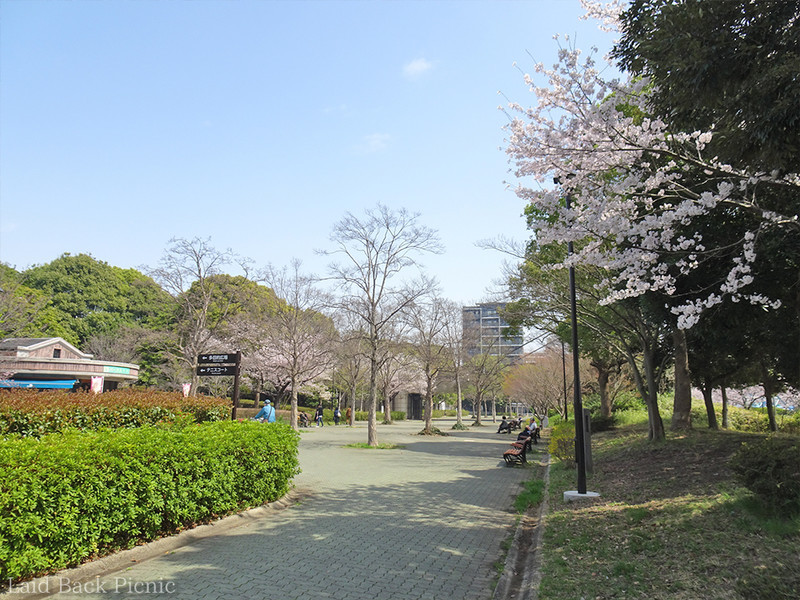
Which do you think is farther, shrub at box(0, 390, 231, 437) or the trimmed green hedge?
shrub at box(0, 390, 231, 437)

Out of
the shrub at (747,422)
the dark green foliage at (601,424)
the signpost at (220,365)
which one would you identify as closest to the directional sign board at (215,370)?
the signpost at (220,365)

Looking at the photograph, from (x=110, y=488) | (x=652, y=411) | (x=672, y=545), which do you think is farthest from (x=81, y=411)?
(x=652, y=411)

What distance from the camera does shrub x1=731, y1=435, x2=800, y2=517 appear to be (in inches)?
217

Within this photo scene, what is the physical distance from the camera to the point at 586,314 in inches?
679

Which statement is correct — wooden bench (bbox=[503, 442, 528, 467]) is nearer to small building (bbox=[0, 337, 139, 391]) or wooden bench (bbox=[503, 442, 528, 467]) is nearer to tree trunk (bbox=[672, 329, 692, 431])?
tree trunk (bbox=[672, 329, 692, 431])

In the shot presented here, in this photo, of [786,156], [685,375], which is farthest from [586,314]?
[786,156]

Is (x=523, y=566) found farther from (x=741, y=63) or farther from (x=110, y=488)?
(x=741, y=63)

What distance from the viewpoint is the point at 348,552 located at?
6.25 meters

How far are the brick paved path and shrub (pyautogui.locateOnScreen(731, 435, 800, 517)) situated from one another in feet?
10.5

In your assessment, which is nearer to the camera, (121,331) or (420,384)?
(121,331)

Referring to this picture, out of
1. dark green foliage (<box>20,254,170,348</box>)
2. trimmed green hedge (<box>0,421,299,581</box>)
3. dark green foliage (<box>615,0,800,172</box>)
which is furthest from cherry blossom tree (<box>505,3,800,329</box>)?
dark green foliage (<box>20,254,170,348</box>)

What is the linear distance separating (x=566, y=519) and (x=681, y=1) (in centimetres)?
699

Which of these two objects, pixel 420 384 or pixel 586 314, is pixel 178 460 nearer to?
pixel 586 314

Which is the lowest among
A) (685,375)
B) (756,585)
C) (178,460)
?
(756,585)
